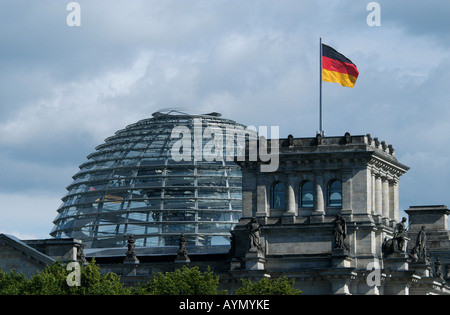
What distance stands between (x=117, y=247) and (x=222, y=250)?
72.1 feet

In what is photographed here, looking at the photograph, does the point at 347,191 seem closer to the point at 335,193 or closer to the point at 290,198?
the point at 335,193

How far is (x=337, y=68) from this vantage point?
10725 centimetres

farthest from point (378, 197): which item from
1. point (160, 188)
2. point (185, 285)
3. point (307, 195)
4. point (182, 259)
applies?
point (160, 188)

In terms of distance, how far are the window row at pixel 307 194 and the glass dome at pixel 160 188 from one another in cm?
3371

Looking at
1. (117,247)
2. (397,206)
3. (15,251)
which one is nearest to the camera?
(15,251)

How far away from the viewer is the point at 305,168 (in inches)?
4156

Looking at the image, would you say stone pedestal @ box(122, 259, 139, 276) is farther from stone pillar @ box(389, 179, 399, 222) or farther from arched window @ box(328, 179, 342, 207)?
stone pillar @ box(389, 179, 399, 222)

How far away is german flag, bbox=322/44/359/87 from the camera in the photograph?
350ft

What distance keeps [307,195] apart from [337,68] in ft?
36.8

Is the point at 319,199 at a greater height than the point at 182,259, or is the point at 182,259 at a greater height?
the point at 319,199

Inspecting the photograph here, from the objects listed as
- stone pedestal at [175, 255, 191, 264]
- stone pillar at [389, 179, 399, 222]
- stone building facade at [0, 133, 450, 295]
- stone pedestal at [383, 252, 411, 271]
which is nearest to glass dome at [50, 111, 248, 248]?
stone pedestal at [175, 255, 191, 264]
